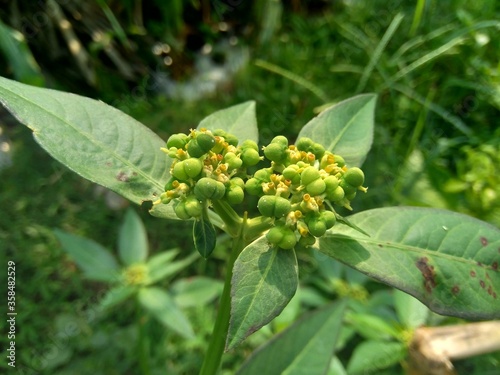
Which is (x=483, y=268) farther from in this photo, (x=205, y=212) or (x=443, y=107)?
(x=443, y=107)

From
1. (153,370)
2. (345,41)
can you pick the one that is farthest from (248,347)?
(345,41)

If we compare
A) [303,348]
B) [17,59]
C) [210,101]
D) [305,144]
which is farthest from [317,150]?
[210,101]

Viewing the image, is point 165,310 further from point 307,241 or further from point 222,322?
point 307,241

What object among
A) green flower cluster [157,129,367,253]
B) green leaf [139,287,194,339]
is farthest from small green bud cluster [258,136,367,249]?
green leaf [139,287,194,339]

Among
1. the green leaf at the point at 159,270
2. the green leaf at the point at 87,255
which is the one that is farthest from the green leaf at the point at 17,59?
the green leaf at the point at 159,270

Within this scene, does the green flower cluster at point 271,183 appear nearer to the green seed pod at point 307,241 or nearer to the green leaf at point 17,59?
the green seed pod at point 307,241

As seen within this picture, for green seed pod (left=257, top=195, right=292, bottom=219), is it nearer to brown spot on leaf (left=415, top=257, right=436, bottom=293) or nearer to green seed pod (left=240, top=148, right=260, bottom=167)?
green seed pod (left=240, top=148, right=260, bottom=167)
